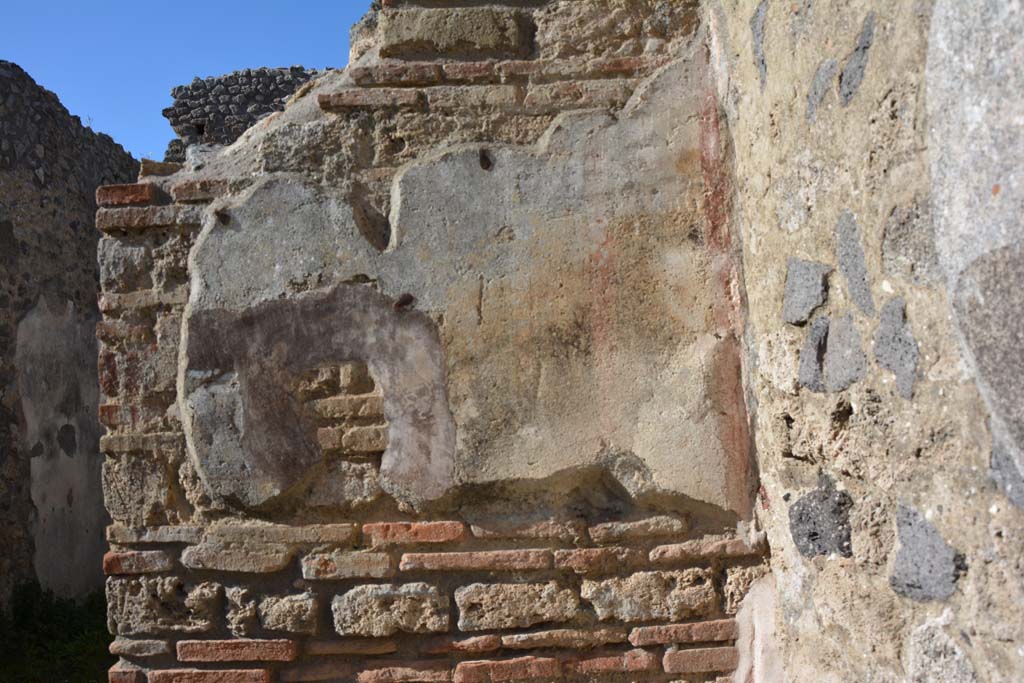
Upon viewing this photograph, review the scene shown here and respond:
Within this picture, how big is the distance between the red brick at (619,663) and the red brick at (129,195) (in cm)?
179

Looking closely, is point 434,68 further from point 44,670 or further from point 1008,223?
point 44,670

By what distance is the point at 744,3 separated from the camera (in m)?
2.37

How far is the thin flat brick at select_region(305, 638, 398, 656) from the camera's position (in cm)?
257

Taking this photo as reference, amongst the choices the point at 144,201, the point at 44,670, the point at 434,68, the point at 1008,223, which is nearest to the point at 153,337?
the point at 144,201

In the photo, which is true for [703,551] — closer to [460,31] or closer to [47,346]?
[460,31]

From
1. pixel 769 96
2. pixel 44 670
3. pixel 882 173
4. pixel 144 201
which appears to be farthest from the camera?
pixel 44 670

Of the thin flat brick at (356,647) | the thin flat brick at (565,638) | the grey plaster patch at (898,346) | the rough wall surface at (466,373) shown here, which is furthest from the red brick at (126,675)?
the grey plaster patch at (898,346)

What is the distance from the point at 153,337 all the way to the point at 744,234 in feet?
5.51

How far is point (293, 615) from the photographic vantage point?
257 centimetres

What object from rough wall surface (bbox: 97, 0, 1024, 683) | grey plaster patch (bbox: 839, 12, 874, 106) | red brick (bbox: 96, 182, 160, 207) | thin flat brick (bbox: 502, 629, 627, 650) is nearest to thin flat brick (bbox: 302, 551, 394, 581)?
rough wall surface (bbox: 97, 0, 1024, 683)

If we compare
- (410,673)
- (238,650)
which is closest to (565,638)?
(410,673)

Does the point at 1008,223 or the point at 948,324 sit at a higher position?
the point at 1008,223

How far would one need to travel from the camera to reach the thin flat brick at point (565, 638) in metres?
2.54

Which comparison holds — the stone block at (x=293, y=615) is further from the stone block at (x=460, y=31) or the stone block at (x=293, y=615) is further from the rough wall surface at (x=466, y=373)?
the stone block at (x=460, y=31)
